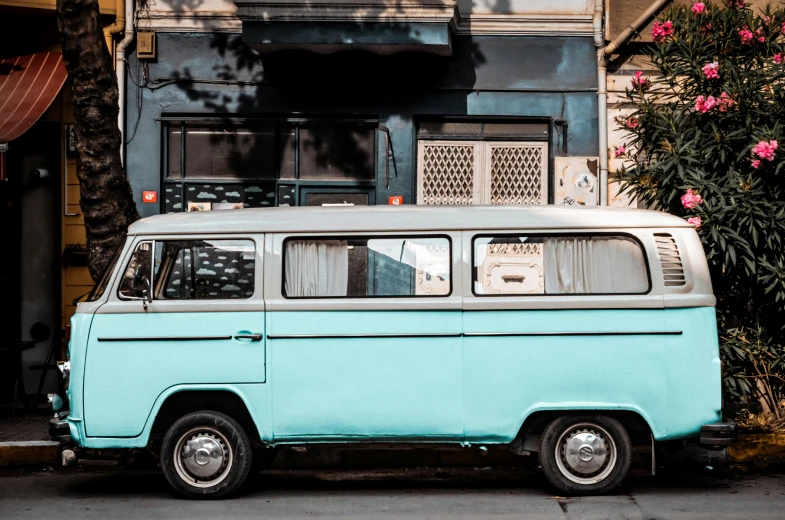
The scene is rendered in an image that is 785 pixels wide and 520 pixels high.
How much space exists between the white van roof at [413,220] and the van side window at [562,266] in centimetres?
12

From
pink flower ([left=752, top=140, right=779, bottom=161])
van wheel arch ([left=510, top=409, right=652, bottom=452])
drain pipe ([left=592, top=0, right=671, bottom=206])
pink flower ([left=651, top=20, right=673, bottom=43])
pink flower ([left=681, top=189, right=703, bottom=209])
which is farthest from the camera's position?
drain pipe ([left=592, top=0, right=671, bottom=206])

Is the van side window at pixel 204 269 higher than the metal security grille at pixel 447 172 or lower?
lower

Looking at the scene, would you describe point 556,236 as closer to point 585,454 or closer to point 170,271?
point 585,454

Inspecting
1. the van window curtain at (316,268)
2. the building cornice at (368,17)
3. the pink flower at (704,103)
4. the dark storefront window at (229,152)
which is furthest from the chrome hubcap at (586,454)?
the dark storefront window at (229,152)

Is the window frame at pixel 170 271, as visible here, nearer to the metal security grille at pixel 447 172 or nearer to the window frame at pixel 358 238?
the window frame at pixel 358 238

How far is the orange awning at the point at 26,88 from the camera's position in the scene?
1188cm

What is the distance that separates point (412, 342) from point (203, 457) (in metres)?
1.79

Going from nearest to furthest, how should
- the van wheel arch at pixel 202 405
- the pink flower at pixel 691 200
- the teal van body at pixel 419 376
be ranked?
the teal van body at pixel 419 376 → the van wheel arch at pixel 202 405 → the pink flower at pixel 691 200

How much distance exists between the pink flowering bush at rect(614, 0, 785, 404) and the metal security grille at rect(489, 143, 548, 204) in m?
2.38

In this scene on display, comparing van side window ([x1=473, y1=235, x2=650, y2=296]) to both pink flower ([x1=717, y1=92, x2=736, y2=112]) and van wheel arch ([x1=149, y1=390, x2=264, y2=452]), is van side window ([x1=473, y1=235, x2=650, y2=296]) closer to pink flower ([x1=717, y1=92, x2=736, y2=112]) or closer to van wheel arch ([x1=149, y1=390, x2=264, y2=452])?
van wheel arch ([x1=149, y1=390, x2=264, y2=452])

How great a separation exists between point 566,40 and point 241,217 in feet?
21.4

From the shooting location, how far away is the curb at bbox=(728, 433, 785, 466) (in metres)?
9.05

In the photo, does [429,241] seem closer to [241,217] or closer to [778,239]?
[241,217]

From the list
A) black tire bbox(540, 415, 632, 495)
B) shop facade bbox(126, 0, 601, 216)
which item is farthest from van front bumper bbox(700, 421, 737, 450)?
shop facade bbox(126, 0, 601, 216)
